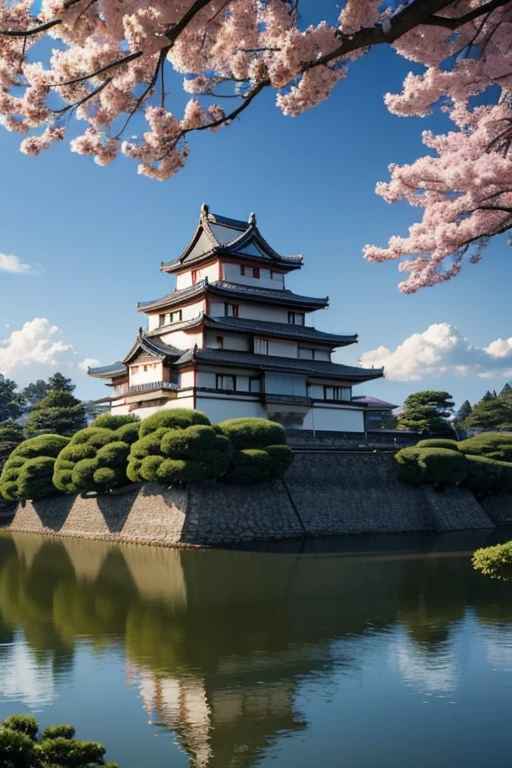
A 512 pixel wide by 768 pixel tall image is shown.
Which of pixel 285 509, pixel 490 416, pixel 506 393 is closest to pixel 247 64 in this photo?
pixel 285 509

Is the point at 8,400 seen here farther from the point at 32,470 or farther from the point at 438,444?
the point at 438,444

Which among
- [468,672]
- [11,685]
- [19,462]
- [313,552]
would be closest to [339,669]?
[468,672]

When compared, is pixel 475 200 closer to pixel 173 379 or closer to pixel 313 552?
pixel 313 552

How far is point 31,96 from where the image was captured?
6.14m

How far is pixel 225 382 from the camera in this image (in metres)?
33.5

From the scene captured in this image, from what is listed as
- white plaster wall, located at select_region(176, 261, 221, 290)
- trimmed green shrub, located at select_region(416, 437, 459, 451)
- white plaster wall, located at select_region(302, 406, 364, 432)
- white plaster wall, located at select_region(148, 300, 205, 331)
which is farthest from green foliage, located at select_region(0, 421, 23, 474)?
trimmed green shrub, located at select_region(416, 437, 459, 451)

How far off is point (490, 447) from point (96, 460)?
19.6 metres

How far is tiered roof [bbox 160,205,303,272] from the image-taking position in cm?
3681

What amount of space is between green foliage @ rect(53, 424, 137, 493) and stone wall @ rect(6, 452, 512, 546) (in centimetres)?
120

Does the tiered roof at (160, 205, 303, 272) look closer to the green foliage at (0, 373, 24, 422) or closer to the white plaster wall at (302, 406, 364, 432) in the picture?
the white plaster wall at (302, 406, 364, 432)

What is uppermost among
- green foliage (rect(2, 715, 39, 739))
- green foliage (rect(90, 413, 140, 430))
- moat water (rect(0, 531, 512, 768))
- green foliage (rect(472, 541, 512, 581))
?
green foliage (rect(90, 413, 140, 430))

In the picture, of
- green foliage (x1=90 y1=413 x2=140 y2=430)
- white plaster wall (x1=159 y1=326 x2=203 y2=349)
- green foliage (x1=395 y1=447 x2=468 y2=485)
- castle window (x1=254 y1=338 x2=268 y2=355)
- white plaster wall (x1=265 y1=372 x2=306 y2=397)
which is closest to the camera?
green foliage (x1=90 y1=413 x2=140 y2=430)

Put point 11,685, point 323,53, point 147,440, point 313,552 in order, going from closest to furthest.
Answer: point 323,53, point 11,685, point 313,552, point 147,440

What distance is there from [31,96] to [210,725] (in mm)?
7863
